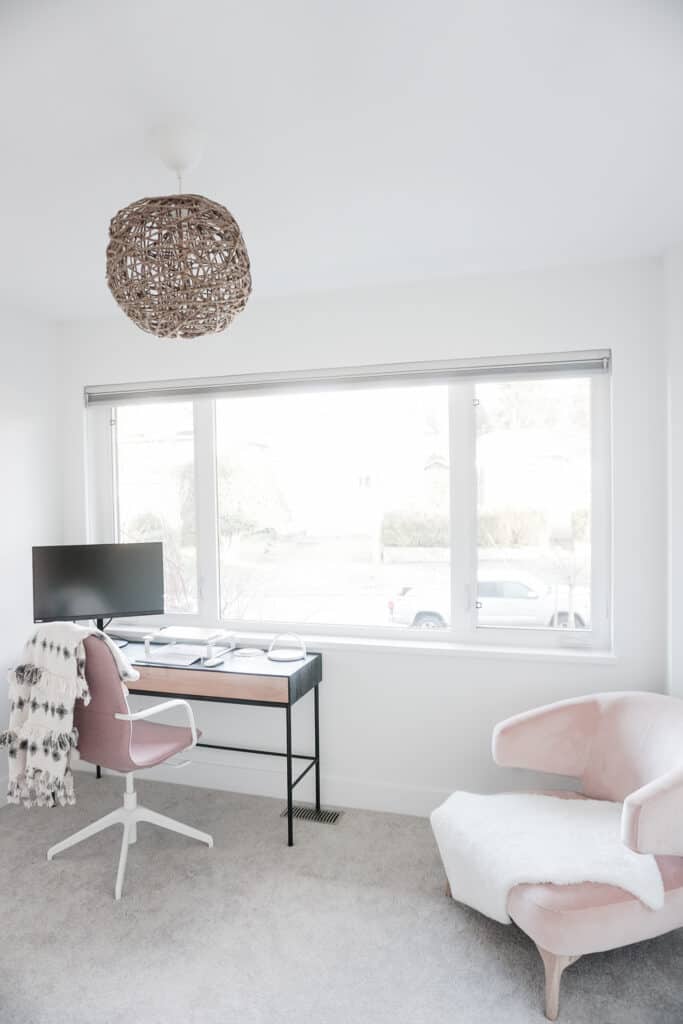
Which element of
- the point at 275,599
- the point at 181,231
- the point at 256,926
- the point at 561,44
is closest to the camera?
the point at 561,44

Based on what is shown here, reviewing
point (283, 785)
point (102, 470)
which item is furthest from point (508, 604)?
point (102, 470)

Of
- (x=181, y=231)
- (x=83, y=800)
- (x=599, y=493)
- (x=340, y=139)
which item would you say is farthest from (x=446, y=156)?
(x=83, y=800)

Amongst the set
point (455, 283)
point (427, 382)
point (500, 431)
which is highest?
point (455, 283)

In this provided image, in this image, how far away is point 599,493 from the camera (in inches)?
123

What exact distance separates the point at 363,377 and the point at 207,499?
111cm

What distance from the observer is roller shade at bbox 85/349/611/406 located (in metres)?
3.08

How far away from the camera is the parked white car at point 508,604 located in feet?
10.5

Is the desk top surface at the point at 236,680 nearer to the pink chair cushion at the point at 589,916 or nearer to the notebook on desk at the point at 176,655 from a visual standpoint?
the notebook on desk at the point at 176,655

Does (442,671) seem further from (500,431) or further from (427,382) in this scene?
(427,382)

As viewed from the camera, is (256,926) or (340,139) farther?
(256,926)

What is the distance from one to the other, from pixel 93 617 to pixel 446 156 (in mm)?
2692

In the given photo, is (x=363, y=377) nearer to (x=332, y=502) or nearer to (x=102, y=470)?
(x=332, y=502)

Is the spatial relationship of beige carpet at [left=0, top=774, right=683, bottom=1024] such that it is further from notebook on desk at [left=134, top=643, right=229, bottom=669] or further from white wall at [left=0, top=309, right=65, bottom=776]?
white wall at [left=0, top=309, right=65, bottom=776]

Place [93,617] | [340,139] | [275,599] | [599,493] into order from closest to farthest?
[340,139]
[599,493]
[93,617]
[275,599]
